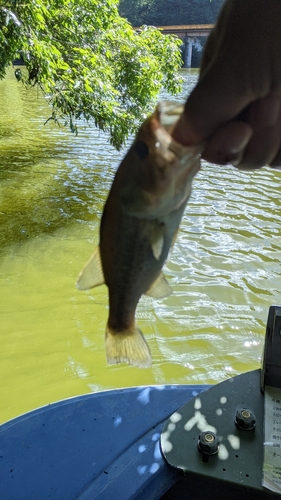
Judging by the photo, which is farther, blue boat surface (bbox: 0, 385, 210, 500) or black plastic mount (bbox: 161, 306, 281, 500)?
blue boat surface (bbox: 0, 385, 210, 500)

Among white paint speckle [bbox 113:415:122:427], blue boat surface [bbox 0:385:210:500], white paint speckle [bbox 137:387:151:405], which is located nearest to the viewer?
blue boat surface [bbox 0:385:210:500]

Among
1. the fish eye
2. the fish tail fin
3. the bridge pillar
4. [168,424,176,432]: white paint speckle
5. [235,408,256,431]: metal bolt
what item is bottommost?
[168,424,176,432]: white paint speckle

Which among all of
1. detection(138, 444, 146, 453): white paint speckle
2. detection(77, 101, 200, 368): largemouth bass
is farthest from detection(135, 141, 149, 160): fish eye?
detection(138, 444, 146, 453): white paint speckle

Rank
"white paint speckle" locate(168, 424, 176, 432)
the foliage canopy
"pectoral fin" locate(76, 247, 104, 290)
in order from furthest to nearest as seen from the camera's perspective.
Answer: the foliage canopy, "white paint speckle" locate(168, 424, 176, 432), "pectoral fin" locate(76, 247, 104, 290)

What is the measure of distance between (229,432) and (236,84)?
5.29 ft

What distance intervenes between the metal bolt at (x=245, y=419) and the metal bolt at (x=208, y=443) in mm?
142

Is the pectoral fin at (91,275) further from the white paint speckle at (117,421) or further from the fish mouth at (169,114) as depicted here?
the white paint speckle at (117,421)

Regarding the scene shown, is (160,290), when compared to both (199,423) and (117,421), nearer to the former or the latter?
(199,423)

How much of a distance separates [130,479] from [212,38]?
184cm

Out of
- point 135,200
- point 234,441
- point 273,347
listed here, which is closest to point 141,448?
point 234,441

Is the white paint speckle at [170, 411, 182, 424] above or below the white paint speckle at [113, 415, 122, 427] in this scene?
above

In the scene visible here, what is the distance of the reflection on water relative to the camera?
432 centimetres

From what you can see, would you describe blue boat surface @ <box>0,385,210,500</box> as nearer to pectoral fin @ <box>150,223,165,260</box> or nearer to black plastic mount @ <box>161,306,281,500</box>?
black plastic mount @ <box>161,306,281,500</box>

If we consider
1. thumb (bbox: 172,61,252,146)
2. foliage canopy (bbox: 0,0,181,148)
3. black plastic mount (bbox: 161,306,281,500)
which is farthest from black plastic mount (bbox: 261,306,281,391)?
foliage canopy (bbox: 0,0,181,148)
